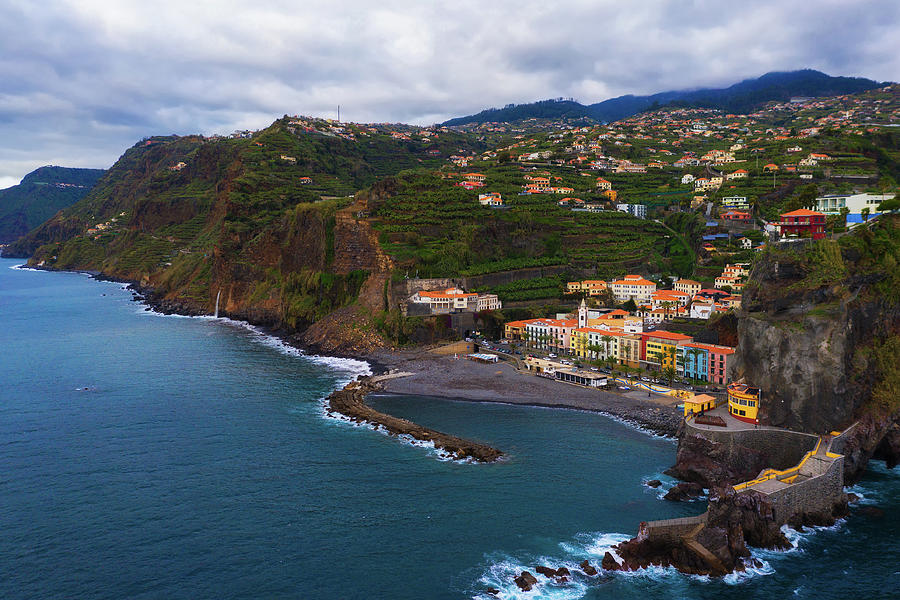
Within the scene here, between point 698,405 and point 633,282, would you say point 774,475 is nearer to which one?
point 698,405

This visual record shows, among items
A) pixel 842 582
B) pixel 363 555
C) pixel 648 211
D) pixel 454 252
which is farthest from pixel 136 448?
pixel 648 211

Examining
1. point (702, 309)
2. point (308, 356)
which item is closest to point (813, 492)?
point (702, 309)

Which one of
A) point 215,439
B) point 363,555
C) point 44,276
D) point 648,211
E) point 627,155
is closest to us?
point 363,555

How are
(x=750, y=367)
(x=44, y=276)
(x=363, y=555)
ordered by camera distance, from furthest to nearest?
(x=44, y=276) → (x=750, y=367) → (x=363, y=555)

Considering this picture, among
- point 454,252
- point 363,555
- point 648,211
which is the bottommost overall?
point 363,555

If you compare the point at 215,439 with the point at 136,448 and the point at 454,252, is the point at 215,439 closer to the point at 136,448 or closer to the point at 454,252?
the point at 136,448

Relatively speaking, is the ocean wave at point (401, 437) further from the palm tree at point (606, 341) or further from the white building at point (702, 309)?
the white building at point (702, 309)

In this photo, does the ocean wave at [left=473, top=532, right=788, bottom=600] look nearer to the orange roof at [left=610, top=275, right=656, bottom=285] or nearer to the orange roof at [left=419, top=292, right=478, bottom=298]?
the orange roof at [left=419, top=292, right=478, bottom=298]
